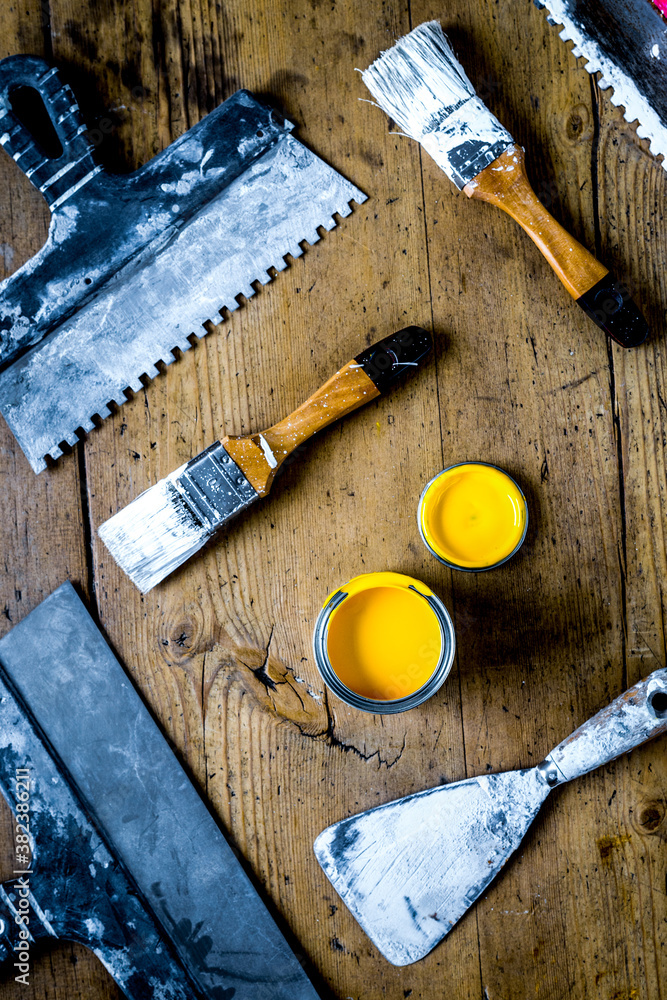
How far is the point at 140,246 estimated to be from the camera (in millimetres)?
1157

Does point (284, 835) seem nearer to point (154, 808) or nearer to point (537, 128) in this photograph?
point (154, 808)

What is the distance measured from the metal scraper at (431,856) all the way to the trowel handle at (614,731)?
42 mm

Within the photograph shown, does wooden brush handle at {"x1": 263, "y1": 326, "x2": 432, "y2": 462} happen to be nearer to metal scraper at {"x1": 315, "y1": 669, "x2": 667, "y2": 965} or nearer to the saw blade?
the saw blade

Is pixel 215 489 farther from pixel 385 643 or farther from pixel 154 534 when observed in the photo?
pixel 385 643

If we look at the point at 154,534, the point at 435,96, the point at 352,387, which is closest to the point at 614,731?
the point at 352,387

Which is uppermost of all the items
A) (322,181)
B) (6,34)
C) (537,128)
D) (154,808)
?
(6,34)

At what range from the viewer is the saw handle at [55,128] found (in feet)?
3.73

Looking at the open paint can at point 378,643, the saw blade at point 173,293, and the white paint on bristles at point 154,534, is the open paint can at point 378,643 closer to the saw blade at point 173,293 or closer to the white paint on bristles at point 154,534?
the white paint on bristles at point 154,534

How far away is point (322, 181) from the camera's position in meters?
1.17

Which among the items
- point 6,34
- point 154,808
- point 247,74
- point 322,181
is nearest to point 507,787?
point 154,808

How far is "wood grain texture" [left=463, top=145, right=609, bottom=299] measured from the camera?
3.64 ft

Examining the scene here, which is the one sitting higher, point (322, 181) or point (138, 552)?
point (322, 181)

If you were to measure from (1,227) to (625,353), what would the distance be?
1.14m

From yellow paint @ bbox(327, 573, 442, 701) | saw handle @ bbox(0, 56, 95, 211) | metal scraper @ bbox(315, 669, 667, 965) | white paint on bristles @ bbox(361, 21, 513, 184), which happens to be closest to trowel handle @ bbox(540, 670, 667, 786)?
metal scraper @ bbox(315, 669, 667, 965)
